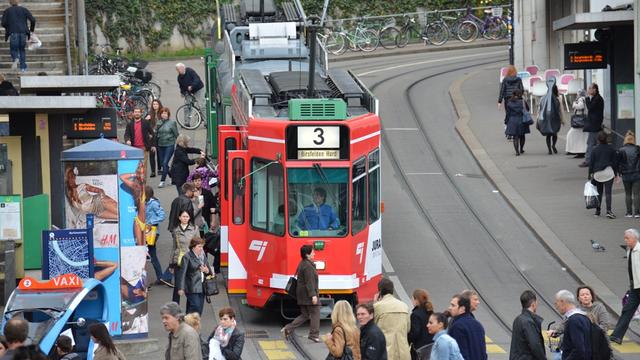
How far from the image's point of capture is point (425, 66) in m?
46.4

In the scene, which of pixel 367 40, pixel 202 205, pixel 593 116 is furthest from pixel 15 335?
pixel 367 40

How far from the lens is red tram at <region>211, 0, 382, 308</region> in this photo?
20469 mm

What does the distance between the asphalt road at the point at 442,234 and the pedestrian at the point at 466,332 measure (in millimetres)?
4573

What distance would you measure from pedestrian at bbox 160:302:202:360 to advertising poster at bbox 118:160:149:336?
187 inches

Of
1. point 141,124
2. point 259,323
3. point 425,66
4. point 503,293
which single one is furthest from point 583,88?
point 259,323

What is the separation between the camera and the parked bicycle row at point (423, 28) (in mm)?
50281

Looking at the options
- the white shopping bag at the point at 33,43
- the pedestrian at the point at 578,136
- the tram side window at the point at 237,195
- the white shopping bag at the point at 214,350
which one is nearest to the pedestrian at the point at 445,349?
the white shopping bag at the point at 214,350

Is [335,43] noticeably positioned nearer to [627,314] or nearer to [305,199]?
[305,199]

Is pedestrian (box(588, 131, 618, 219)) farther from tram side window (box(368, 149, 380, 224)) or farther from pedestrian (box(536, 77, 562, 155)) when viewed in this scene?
tram side window (box(368, 149, 380, 224))

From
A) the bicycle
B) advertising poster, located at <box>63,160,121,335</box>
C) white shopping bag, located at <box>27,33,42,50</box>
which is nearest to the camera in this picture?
advertising poster, located at <box>63,160,121,335</box>

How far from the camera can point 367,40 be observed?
50.2 meters

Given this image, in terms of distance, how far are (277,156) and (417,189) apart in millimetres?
9653

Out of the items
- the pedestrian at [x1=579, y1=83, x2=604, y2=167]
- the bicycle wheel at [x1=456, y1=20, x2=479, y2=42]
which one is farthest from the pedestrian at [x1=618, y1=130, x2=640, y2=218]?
the bicycle wheel at [x1=456, y1=20, x2=479, y2=42]

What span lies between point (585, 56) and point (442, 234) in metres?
5.79
